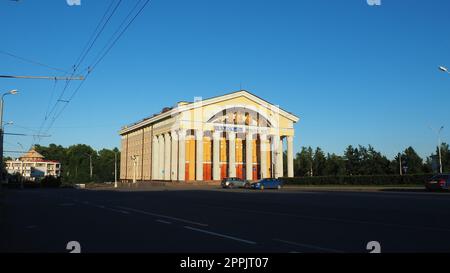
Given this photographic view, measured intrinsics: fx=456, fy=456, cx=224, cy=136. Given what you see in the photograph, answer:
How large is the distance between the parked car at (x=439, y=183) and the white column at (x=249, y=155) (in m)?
48.3

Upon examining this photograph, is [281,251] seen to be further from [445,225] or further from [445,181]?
[445,181]

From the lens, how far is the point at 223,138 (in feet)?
274

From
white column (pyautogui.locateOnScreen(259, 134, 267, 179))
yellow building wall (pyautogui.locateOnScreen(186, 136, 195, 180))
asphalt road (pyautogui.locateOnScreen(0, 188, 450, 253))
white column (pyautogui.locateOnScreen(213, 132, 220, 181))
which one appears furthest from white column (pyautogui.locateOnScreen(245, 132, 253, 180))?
asphalt road (pyautogui.locateOnScreen(0, 188, 450, 253))

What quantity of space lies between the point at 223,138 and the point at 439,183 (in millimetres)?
51652

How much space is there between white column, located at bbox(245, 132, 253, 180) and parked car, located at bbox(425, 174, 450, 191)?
4833 cm

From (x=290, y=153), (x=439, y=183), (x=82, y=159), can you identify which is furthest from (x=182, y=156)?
(x=82, y=159)

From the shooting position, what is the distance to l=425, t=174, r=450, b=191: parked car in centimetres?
3466

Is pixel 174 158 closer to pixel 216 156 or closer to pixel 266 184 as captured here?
pixel 216 156

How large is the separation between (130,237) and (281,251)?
13.2 ft

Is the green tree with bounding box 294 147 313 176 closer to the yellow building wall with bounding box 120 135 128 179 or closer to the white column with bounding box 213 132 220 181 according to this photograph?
the yellow building wall with bounding box 120 135 128 179

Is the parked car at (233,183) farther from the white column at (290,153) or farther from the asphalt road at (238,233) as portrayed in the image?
the asphalt road at (238,233)

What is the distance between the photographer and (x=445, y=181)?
114 feet

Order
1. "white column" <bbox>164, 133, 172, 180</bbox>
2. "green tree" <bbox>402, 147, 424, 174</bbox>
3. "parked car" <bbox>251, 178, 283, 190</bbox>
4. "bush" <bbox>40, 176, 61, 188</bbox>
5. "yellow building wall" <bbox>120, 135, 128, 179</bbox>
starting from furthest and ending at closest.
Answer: "yellow building wall" <bbox>120, 135, 128, 179</bbox>, "green tree" <bbox>402, 147, 424, 174</bbox>, "bush" <bbox>40, 176, 61, 188</bbox>, "white column" <bbox>164, 133, 172, 180</bbox>, "parked car" <bbox>251, 178, 283, 190</bbox>
